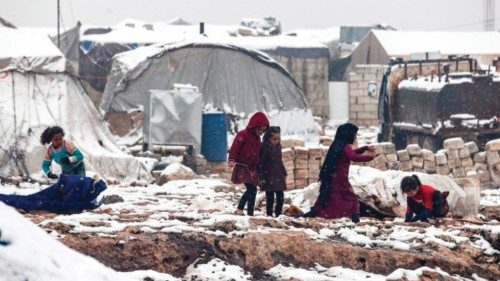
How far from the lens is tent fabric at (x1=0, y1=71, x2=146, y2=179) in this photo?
48.7ft

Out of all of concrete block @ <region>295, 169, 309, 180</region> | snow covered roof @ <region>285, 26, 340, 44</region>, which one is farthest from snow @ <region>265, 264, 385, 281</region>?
snow covered roof @ <region>285, 26, 340, 44</region>

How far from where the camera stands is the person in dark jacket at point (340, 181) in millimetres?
9203

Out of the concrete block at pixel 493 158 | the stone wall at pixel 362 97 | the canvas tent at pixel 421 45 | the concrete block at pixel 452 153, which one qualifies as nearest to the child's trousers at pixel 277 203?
the concrete block at pixel 452 153

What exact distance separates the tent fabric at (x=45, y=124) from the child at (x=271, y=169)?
244 inches

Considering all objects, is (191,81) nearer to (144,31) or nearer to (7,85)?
(7,85)

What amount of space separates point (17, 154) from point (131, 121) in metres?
5.68

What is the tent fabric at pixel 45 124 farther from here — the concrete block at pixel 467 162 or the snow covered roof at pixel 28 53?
the concrete block at pixel 467 162

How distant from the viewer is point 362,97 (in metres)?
31.5

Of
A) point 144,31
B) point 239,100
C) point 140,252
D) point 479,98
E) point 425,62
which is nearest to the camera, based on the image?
point 140,252

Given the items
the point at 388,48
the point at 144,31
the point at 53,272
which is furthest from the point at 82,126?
the point at 388,48

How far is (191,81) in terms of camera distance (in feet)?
69.7

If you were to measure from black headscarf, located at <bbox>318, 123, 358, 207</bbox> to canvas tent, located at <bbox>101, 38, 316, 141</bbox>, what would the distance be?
11623mm

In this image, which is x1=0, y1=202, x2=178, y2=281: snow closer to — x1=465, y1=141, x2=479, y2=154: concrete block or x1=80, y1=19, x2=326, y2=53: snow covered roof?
x1=465, y1=141, x2=479, y2=154: concrete block

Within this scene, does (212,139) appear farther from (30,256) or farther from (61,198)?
(30,256)
